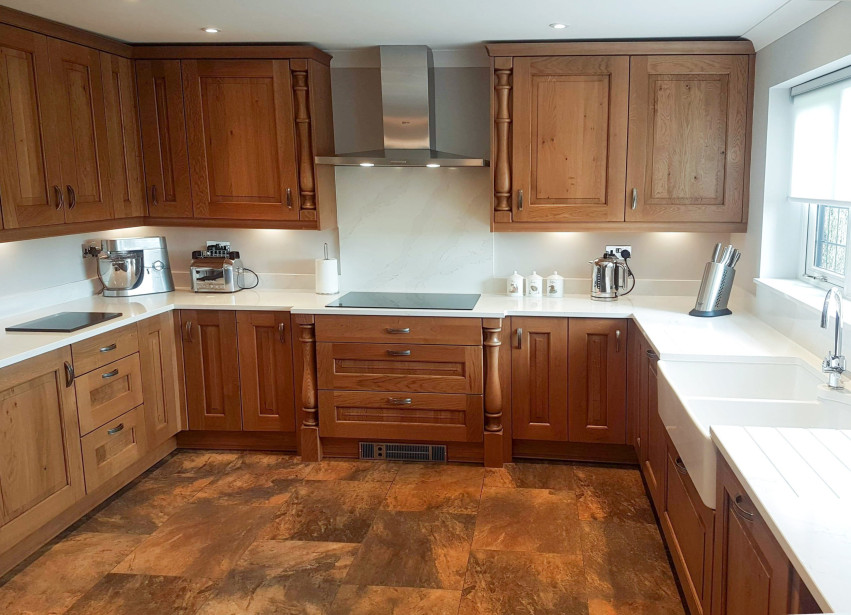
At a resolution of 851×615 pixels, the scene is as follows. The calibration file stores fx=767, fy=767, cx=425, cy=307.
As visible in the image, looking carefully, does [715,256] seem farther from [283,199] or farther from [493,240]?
[283,199]

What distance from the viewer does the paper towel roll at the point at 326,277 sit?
4402 millimetres

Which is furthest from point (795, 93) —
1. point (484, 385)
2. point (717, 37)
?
point (484, 385)

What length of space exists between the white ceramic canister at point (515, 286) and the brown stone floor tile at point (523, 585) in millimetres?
1629

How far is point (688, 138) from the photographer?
12.9 ft

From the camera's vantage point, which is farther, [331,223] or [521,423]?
[331,223]

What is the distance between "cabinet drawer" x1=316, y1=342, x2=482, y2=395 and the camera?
3979 mm

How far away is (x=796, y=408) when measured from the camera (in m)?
2.47

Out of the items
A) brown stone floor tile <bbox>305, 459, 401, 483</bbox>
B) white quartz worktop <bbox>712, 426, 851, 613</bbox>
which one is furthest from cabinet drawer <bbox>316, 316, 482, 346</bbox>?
white quartz worktop <bbox>712, 426, 851, 613</bbox>

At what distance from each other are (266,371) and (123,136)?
1491 millimetres

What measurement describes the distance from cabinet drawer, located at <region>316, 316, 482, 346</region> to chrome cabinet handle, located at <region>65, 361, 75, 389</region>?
122 centimetres

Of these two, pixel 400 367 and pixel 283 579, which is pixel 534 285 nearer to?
pixel 400 367

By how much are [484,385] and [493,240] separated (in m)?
0.92

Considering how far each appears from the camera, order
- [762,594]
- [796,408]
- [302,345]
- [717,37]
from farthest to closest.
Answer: [302,345] → [717,37] → [796,408] → [762,594]

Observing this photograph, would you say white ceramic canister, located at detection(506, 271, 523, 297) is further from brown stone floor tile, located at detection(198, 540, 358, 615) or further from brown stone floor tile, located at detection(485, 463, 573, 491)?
brown stone floor tile, located at detection(198, 540, 358, 615)
